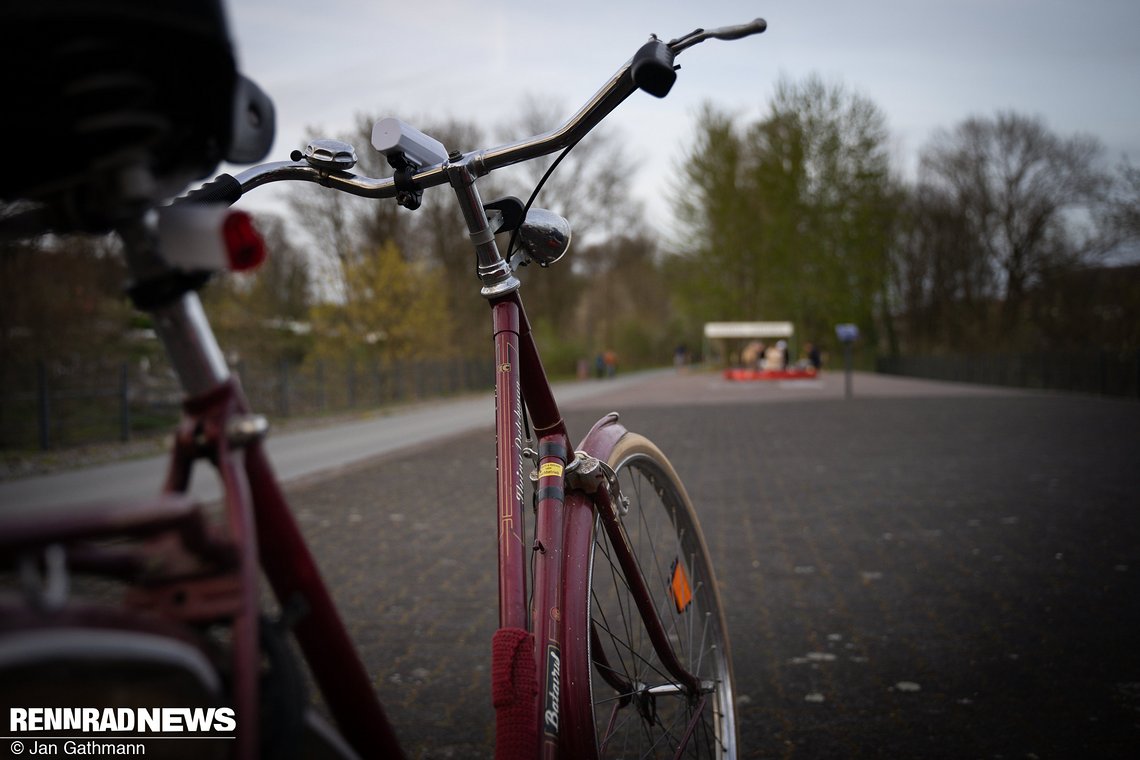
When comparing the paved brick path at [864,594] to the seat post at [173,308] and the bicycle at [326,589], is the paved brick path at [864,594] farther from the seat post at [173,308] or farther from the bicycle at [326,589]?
the seat post at [173,308]

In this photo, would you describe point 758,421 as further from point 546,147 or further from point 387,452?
point 546,147

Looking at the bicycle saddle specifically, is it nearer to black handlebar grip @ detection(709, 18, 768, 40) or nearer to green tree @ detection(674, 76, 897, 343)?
black handlebar grip @ detection(709, 18, 768, 40)

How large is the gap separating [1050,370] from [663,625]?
28.0 metres

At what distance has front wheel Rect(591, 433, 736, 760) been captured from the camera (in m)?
2.06

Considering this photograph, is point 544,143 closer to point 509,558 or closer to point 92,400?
point 509,558

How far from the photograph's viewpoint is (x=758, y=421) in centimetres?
1630

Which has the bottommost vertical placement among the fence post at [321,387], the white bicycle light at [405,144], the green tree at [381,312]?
the fence post at [321,387]

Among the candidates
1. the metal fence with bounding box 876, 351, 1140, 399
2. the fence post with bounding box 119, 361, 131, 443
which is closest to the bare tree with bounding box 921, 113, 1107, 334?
the metal fence with bounding box 876, 351, 1140, 399

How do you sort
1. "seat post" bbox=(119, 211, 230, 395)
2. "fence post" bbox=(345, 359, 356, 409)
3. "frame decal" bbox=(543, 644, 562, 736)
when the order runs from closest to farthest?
"seat post" bbox=(119, 211, 230, 395) < "frame decal" bbox=(543, 644, 562, 736) < "fence post" bbox=(345, 359, 356, 409)

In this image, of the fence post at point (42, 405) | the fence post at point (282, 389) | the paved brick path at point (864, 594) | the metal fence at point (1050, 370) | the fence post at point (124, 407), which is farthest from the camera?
the metal fence at point (1050, 370)

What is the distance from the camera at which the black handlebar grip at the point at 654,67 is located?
1.43m

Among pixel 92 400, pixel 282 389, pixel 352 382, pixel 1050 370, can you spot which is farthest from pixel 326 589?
pixel 1050 370

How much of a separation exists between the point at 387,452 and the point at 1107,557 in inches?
367

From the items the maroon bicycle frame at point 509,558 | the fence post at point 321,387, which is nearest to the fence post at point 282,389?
the fence post at point 321,387
